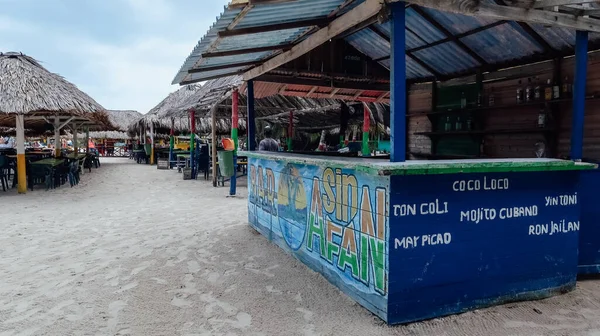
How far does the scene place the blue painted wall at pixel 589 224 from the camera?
11.6 ft

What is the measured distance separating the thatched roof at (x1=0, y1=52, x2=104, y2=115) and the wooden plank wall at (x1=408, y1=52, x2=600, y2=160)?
30.0ft

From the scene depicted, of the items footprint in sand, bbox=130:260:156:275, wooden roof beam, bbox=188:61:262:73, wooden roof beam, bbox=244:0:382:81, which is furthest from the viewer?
wooden roof beam, bbox=188:61:262:73

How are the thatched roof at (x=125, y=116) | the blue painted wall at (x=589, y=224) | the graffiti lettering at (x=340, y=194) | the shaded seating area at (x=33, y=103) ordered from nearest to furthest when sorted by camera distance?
the graffiti lettering at (x=340, y=194) < the blue painted wall at (x=589, y=224) < the shaded seating area at (x=33, y=103) < the thatched roof at (x=125, y=116)

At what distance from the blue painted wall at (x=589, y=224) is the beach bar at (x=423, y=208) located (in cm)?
6

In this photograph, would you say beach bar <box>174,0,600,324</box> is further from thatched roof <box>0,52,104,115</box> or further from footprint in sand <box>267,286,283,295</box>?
thatched roof <box>0,52,104,115</box>

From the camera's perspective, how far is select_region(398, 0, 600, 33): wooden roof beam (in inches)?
108

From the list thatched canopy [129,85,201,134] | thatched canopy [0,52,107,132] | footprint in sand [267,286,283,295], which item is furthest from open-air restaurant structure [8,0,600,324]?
thatched canopy [129,85,201,134]

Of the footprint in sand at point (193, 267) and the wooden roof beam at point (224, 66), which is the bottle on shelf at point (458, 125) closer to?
the wooden roof beam at point (224, 66)

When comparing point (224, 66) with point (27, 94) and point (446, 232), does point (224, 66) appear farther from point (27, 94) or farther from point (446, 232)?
point (27, 94)

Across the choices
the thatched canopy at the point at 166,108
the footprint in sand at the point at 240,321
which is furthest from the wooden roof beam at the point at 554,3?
the thatched canopy at the point at 166,108

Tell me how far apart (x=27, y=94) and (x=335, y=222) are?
391 inches

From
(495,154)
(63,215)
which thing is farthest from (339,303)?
(63,215)

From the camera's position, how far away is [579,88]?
11.1 feet

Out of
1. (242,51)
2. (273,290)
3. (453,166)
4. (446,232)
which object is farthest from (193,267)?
(453,166)
